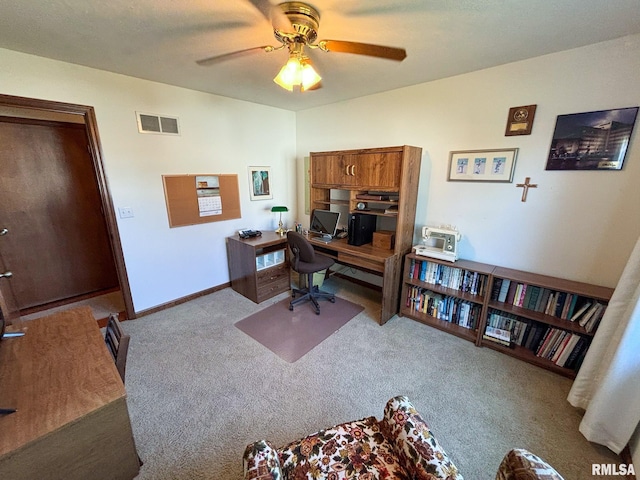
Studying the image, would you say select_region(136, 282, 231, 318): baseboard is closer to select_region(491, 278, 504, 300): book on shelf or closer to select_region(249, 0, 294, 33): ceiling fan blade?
select_region(249, 0, 294, 33): ceiling fan blade

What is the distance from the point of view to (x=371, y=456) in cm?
106

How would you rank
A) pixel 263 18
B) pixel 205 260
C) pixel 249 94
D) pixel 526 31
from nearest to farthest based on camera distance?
pixel 263 18
pixel 526 31
pixel 249 94
pixel 205 260

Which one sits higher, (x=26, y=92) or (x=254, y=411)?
(x=26, y=92)

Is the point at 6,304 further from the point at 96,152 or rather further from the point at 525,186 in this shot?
the point at 525,186

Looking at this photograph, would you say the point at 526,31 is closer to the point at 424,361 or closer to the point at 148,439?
the point at 424,361

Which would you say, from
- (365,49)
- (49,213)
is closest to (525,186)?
(365,49)

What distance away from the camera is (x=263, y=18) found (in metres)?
1.49

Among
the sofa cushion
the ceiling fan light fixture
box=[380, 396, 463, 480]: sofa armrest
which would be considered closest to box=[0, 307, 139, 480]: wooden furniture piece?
the sofa cushion

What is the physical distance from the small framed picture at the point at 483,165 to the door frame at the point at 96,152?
11.0 ft

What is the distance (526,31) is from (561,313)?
6.75 ft

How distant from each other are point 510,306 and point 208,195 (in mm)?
3365

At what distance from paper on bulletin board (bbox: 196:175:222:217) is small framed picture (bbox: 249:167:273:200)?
475 mm

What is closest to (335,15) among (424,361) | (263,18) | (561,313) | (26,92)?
(263,18)

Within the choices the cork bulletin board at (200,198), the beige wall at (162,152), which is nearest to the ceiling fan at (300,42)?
the beige wall at (162,152)
